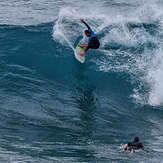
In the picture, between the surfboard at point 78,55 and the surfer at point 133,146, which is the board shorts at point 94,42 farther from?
the surfer at point 133,146

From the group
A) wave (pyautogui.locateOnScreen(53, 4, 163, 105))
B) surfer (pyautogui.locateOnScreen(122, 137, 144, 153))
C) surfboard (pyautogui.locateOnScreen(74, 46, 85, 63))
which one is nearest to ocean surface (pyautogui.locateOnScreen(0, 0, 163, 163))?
wave (pyautogui.locateOnScreen(53, 4, 163, 105))

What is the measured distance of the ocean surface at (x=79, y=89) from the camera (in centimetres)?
812

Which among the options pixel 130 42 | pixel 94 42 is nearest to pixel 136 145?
pixel 94 42

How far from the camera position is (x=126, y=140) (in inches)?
347

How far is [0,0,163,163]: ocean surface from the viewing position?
8125mm

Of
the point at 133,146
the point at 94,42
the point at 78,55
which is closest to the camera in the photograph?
the point at 133,146

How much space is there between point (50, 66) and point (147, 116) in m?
6.31

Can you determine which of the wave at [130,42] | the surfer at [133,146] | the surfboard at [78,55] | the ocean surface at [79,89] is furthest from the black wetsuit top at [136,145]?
the surfboard at [78,55]

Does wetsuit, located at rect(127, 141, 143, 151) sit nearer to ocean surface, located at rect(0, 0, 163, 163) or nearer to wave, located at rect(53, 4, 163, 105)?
ocean surface, located at rect(0, 0, 163, 163)

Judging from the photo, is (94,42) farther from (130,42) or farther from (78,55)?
(130,42)

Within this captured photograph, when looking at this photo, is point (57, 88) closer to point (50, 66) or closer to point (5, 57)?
point (50, 66)

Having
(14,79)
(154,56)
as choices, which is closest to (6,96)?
(14,79)

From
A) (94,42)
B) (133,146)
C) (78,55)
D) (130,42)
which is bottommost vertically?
(133,146)

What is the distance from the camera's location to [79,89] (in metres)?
12.2
